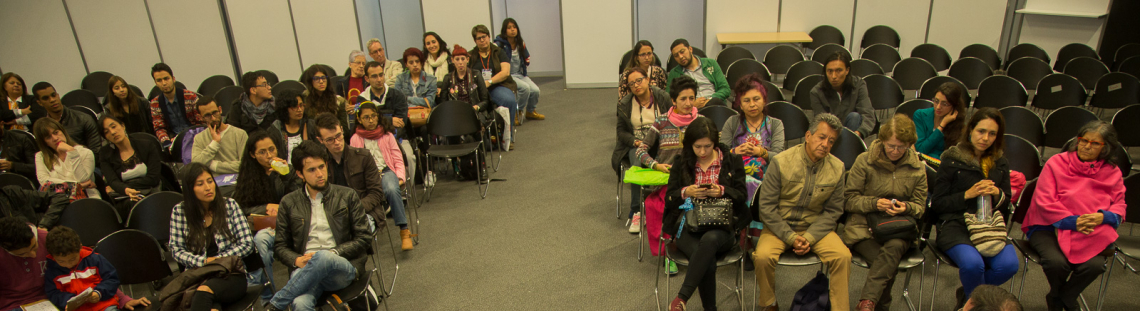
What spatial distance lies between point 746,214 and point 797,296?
1.63 feet

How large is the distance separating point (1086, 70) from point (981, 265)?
457 centimetres

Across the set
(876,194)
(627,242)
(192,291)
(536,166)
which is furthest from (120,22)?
(876,194)

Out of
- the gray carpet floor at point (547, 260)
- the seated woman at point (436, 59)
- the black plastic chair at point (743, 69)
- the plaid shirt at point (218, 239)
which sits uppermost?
A: the seated woman at point (436, 59)

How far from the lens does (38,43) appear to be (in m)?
6.61

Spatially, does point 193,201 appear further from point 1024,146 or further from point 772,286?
point 1024,146

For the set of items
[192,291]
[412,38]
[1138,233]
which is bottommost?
[1138,233]

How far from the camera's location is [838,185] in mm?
3025

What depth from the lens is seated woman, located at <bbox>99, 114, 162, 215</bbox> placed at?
4016 millimetres

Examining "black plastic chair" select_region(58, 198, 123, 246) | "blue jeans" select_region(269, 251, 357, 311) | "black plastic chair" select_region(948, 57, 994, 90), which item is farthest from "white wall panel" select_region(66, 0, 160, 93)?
"black plastic chair" select_region(948, 57, 994, 90)

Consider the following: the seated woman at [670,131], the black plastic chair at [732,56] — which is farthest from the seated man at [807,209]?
the black plastic chair at [732,56]

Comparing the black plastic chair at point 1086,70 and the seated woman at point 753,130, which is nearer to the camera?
the seated woman at point 753,130

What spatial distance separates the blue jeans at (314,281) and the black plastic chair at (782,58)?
19.1 ft

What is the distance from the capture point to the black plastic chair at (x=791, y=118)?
14.4 feet

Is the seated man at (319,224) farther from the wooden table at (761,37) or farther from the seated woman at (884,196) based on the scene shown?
the wooden table at (761,37)
